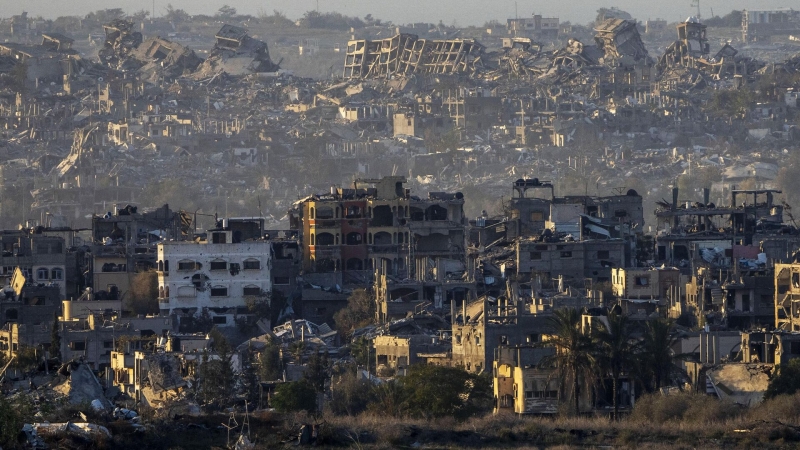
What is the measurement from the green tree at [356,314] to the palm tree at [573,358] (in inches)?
524

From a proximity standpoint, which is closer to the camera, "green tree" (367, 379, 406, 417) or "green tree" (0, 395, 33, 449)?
"green tree" (0, 395, 33, 449)

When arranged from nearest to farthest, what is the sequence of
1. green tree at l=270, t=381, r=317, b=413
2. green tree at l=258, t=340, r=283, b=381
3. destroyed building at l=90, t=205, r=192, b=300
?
1. green tree at l=270, t=381, r=317, b=413
2. green tree at l=258, t=340, r=283, b=381
3. destroyed building at l=90, t=205, r=192, b=300


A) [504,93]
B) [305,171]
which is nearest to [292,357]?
[305,171]

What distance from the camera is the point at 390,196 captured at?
65.4m

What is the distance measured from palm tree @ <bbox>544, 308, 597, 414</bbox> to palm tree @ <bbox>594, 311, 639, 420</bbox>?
21 cm

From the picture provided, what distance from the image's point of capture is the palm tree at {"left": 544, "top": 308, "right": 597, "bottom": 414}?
3934 cm

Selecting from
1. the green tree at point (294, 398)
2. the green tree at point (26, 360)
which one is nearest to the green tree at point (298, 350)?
the green tree at point (26, 360)

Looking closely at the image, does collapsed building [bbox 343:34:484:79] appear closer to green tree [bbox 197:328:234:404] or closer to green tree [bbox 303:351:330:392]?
green tree [bbox 303:351:330:392]

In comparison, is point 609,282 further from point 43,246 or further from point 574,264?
point 43,246

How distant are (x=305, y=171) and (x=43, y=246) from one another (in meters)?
47.3

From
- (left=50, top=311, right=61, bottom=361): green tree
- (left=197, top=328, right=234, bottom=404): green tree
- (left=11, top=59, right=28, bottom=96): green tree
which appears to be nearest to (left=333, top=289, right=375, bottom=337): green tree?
(left=50, top=311, right=61, bottom=361): green tree

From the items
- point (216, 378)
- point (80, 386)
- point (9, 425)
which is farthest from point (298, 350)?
point (9, 425)

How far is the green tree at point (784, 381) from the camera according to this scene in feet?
124

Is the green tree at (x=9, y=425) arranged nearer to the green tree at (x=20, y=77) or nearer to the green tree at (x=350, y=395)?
the green tree at (x=350, y=395)
